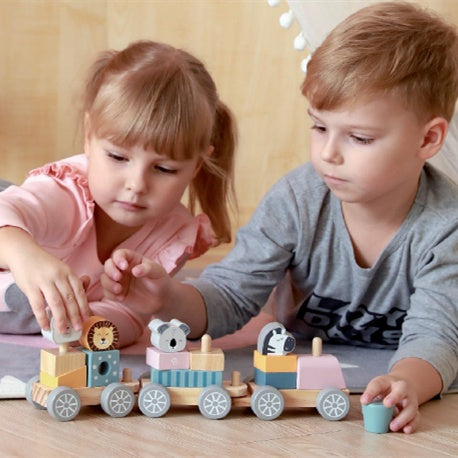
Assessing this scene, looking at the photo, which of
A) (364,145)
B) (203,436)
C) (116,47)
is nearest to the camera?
(203,436)

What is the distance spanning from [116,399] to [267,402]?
0.16 metres

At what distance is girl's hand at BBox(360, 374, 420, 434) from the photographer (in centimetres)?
101

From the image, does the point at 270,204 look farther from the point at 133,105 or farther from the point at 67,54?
the point at 67,54

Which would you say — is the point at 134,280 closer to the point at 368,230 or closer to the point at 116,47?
the point at 368,230

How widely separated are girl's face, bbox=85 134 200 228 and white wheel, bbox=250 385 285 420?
40 cm

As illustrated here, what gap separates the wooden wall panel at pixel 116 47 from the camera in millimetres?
2398

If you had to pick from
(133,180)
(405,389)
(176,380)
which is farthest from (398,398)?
(133,180)

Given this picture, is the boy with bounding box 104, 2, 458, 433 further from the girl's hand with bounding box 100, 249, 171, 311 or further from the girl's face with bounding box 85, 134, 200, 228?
the girl's face with bounding box 85, 134, 200, 228

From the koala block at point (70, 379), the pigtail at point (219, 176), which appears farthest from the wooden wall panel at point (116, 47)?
the koala block at point (70, 379)

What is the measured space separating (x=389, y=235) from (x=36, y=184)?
1.70ft

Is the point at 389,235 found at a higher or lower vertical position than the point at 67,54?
lower

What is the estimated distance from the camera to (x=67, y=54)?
7.93ft

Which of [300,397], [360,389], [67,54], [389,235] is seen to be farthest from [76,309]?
[67,54]

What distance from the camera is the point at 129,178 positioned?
133 cm
